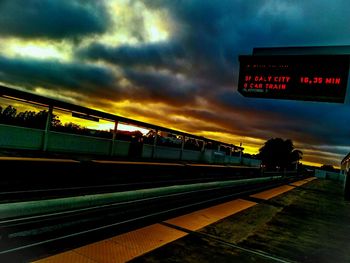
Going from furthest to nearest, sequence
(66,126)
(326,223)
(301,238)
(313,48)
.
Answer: (66,126), (313,48), (326,223), (301,238)

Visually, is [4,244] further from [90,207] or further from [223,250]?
[223,250]

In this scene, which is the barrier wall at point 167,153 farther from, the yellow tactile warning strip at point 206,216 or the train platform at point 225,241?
the train platform at point 225,241

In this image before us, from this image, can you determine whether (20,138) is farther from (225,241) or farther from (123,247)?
(225,241)

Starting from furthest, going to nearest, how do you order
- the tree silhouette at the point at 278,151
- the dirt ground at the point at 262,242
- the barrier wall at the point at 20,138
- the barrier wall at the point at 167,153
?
the tree silhouette at the point at 278,151, the barrier wall at the point at 167,153, the barrier wall at the point at 20,138, the dirt ground at the point at 262,242

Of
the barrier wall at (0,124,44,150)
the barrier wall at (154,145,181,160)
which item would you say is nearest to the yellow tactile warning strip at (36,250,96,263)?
the barrier wall at (0,124,44,150)

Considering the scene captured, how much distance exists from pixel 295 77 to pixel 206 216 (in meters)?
6.68

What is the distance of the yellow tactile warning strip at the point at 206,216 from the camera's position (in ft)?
28.5

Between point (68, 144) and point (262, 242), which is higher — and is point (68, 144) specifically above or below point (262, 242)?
above

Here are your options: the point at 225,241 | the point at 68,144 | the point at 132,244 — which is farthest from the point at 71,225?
the point at 68,144

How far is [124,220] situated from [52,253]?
3.06 m

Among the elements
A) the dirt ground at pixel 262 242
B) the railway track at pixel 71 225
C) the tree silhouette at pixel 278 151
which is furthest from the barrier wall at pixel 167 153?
the tree silhouette at pixel 278 151

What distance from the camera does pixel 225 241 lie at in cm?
750

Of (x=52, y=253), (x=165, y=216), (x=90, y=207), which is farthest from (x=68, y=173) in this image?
(x=52, y=253)

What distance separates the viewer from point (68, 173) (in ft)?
46.1
